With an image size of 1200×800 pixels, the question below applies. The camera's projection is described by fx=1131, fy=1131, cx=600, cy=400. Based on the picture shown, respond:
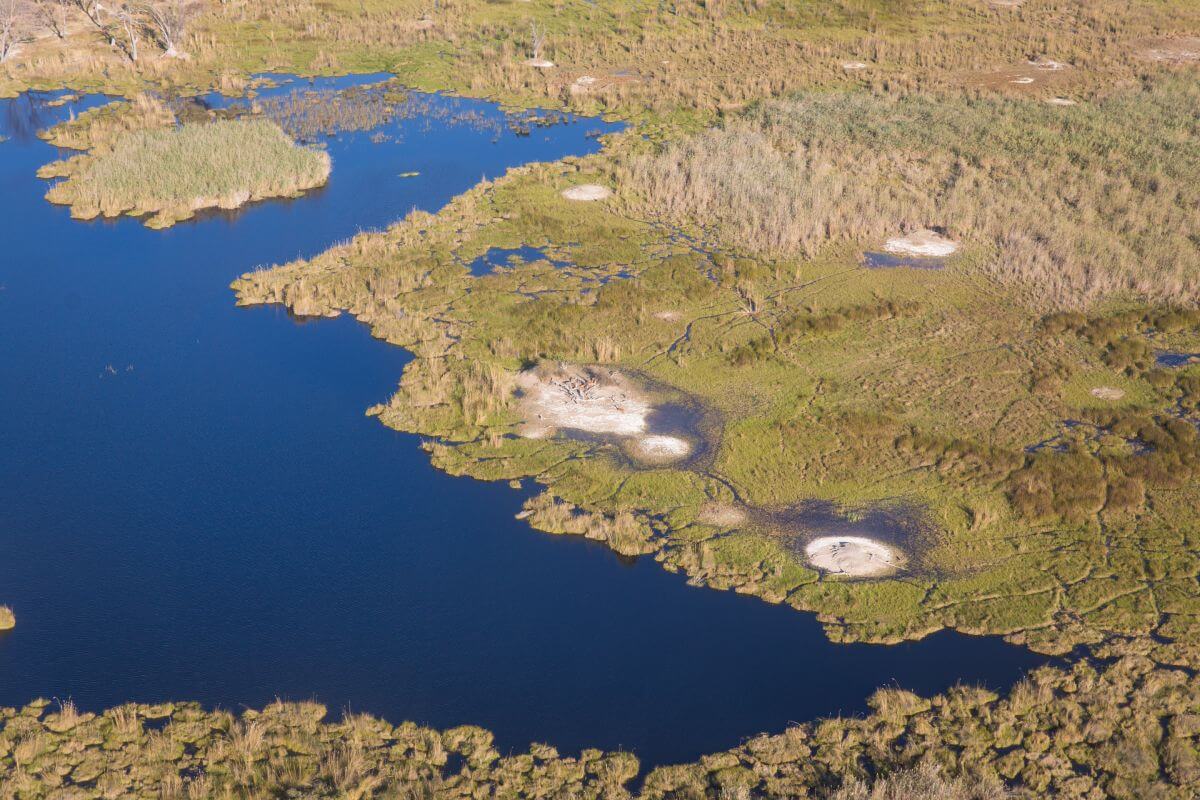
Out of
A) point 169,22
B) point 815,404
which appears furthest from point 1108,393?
point 169,22

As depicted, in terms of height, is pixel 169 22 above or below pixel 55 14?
below

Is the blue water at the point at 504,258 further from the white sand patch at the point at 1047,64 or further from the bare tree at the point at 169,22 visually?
the white sand patch at the point at 1047,64

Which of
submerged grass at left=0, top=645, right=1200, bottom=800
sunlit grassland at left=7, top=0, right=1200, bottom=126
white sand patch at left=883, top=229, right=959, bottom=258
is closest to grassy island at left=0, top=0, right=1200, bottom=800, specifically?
submerged grass at left=0, top=645, right=1200, bottom=800

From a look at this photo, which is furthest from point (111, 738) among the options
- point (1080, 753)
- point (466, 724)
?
point (1080, 753)

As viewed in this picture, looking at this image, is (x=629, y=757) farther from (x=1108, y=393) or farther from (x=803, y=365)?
(x=1108, y=393)

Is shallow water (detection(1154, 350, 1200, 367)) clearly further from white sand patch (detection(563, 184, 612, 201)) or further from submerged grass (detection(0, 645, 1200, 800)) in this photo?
white sand patch (detection(563, 184, 612, 201))

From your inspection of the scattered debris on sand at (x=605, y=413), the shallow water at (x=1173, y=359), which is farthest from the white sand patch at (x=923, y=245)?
the scattered debris on sand at (x=605, y=413)
